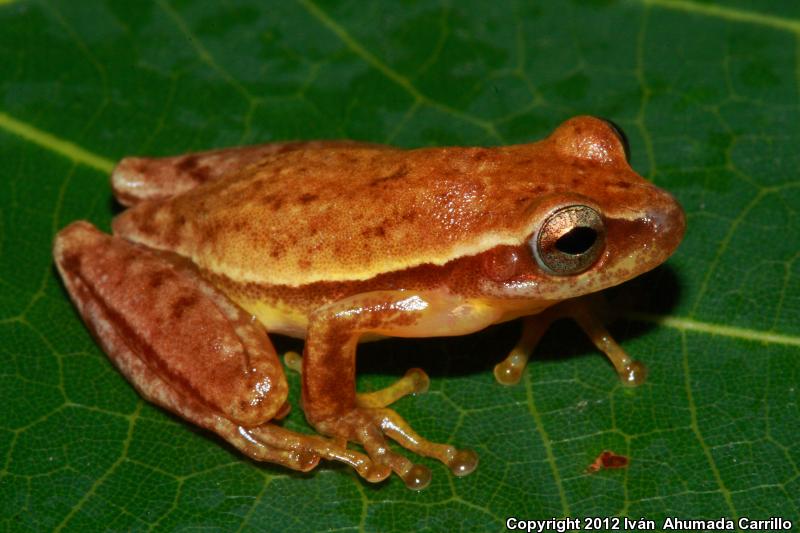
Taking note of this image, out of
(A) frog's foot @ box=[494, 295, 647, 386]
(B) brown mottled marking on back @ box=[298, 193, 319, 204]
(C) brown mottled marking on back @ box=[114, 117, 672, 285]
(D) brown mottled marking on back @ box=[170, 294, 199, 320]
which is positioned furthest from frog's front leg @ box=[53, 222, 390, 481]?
(A) frog's foot @ box=[494, 295, 647, 386]

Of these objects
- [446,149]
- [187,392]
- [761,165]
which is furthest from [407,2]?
[187,392]

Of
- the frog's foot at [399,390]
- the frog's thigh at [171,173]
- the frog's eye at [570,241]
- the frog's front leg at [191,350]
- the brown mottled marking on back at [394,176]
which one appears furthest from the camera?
the frog's thigh at [171,173]

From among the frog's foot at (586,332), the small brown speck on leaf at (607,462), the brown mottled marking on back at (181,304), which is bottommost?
the small brown speck on leaf at (607,462)

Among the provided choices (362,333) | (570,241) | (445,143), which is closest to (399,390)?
(362,333)

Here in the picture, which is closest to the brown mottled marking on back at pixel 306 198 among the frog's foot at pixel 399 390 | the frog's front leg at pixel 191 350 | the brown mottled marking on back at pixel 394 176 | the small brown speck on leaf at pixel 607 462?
the brown mottled marking on back at pixel 394 176

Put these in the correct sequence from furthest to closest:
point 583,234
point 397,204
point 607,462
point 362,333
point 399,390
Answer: point 399,390 < point 362,333 < point 397,204 < point 607,462 < point 583,234

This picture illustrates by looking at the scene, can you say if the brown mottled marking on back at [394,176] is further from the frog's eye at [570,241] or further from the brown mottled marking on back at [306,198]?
the frog's eye at [570,241]

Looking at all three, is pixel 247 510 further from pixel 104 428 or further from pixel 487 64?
pixel 487 64

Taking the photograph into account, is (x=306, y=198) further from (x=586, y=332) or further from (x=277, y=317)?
(x=586, y=332)
